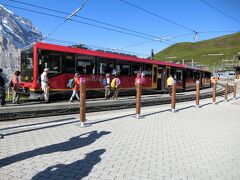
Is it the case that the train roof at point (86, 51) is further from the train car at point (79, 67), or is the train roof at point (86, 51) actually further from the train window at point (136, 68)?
the train window at point (136, 68)

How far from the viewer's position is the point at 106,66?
21859 mm

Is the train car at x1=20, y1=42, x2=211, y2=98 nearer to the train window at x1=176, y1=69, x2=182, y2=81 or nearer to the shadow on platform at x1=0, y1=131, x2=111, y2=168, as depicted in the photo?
the train window at x1=176, y1=69, x2=182, y2=81

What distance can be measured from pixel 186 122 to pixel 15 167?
296 inches

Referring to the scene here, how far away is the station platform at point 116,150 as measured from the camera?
17.7 feet

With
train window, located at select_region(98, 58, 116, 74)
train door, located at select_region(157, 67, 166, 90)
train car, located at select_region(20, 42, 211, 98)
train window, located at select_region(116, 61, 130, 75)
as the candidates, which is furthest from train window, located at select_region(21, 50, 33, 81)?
train door, located at select_region(157, 67, 166, 90)

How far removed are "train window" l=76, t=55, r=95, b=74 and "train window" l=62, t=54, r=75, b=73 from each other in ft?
1.54

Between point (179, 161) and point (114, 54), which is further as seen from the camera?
point (114, 54)

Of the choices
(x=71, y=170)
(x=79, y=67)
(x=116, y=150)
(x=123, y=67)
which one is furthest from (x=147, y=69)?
(x=71, y=170)

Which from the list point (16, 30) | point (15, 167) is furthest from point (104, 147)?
point (16, 30)

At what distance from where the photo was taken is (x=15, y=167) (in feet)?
17.7

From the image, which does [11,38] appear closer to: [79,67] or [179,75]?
[179,75]

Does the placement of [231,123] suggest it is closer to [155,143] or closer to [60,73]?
[155,143]

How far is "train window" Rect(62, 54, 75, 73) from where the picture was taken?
18469mm

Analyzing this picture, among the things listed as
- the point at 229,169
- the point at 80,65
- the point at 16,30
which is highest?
the point at 16,30
